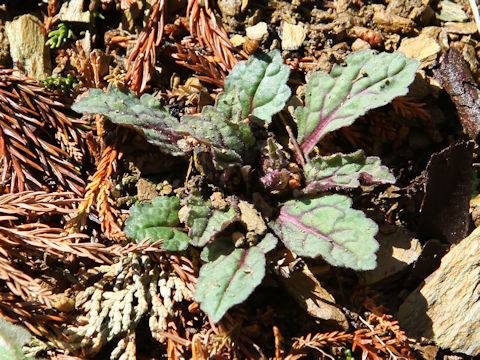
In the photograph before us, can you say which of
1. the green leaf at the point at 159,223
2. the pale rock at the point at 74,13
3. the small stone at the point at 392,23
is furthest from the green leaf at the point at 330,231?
the pale rock at the point at 74,13

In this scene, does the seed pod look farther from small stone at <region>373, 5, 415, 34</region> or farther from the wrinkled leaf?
small stone at <region>373, 5, 415, 34</region>

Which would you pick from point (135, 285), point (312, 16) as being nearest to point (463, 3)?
point (312, 16)

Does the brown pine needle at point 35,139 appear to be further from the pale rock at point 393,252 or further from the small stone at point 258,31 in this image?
the pale rock at point 393,252

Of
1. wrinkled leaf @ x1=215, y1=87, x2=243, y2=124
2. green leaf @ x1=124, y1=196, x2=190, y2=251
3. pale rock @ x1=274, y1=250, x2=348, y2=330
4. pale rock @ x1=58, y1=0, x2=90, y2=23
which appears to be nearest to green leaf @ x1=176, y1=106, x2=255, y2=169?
wrinkled leaf @ x1=215, y1=87, x2=243, y2=124

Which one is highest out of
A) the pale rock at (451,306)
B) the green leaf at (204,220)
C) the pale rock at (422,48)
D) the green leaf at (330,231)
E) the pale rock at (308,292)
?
the pale rock at (422,48)

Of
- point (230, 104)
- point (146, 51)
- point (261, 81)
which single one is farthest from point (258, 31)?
point (146, 51)

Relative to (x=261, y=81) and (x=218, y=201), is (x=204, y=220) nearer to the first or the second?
(x=218, y=201)

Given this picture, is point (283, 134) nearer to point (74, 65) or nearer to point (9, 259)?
point (74, 65)
